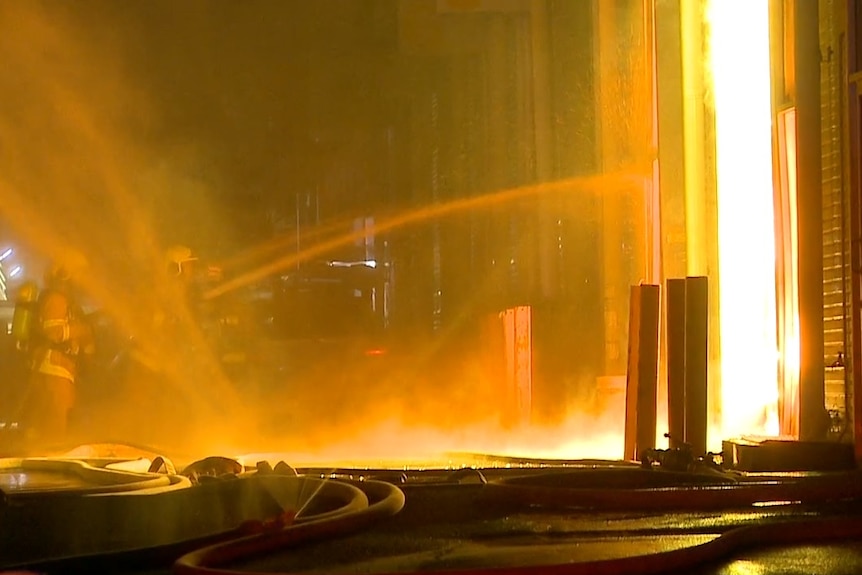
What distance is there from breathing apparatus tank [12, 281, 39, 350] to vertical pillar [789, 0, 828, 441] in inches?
274

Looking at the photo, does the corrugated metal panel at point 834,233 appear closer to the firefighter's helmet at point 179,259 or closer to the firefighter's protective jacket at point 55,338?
the firefighter's protective jacket at point 55,338

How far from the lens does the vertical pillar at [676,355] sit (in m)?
7.51

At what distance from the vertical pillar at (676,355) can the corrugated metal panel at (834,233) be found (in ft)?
2.85

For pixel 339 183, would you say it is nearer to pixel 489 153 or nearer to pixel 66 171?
pixel 66 171

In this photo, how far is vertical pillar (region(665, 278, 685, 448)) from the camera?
7.51 m

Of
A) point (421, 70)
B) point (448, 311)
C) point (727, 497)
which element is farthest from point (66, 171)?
point (727, 497)

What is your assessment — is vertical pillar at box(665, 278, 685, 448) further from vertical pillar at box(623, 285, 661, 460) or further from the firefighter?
the firefighter

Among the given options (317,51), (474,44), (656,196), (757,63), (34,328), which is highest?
(317,51)

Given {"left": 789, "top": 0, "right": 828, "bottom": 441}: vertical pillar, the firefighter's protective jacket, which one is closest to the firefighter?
the firefighter's protective jacket

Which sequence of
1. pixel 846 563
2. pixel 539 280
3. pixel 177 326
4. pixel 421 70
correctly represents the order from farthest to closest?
pixel 421 70, pixel 177 326, pixel 539 280, pixel 846 563

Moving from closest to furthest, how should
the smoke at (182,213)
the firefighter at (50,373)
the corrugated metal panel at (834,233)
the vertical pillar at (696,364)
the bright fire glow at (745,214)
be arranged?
the corrugated metal panel at (834,233)
the vertical pillar at (696,364)
the bright fire glow at (745,214)
the firefighter at (50,373)
the smoke at (182,213)

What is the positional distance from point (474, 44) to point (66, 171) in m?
8.10

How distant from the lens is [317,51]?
2125cm

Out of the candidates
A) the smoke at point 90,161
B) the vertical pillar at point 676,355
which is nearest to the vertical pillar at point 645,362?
the vertical pillar at point 676,355
